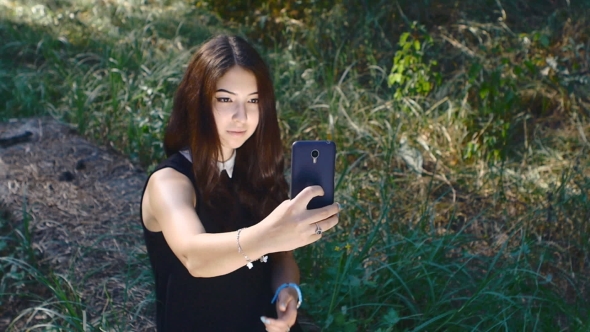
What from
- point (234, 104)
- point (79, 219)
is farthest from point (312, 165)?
point (79, 219)

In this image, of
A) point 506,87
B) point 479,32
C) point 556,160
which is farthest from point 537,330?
point 479,32

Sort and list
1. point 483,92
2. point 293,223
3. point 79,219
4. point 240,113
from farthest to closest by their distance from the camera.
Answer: point 483,92
point 79,219
point 240,113
point 293,223

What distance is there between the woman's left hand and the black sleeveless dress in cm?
9

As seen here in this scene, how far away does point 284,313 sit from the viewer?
218cm

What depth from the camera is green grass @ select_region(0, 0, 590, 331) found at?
3.03 meters

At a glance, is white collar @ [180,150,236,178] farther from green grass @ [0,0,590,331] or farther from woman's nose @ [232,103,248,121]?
green grass @ [0,0,590,331]

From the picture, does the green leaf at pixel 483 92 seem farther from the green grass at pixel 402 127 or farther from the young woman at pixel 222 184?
the young woman at pixel 222 184

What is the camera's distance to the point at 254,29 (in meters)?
6.94

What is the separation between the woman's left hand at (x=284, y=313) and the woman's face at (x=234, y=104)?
47cm

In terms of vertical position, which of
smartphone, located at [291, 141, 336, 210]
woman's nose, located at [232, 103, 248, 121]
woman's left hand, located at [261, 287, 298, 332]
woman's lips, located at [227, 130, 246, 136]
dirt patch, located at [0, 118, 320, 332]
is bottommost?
dirt patch, located at [0, 118, 320, 332]

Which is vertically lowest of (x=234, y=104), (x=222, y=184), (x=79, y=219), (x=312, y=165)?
(x=79, y=219)

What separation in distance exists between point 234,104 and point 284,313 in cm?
61

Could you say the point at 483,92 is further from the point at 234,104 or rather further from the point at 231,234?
the point at 231,234

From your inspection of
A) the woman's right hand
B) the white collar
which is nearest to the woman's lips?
the white collar
